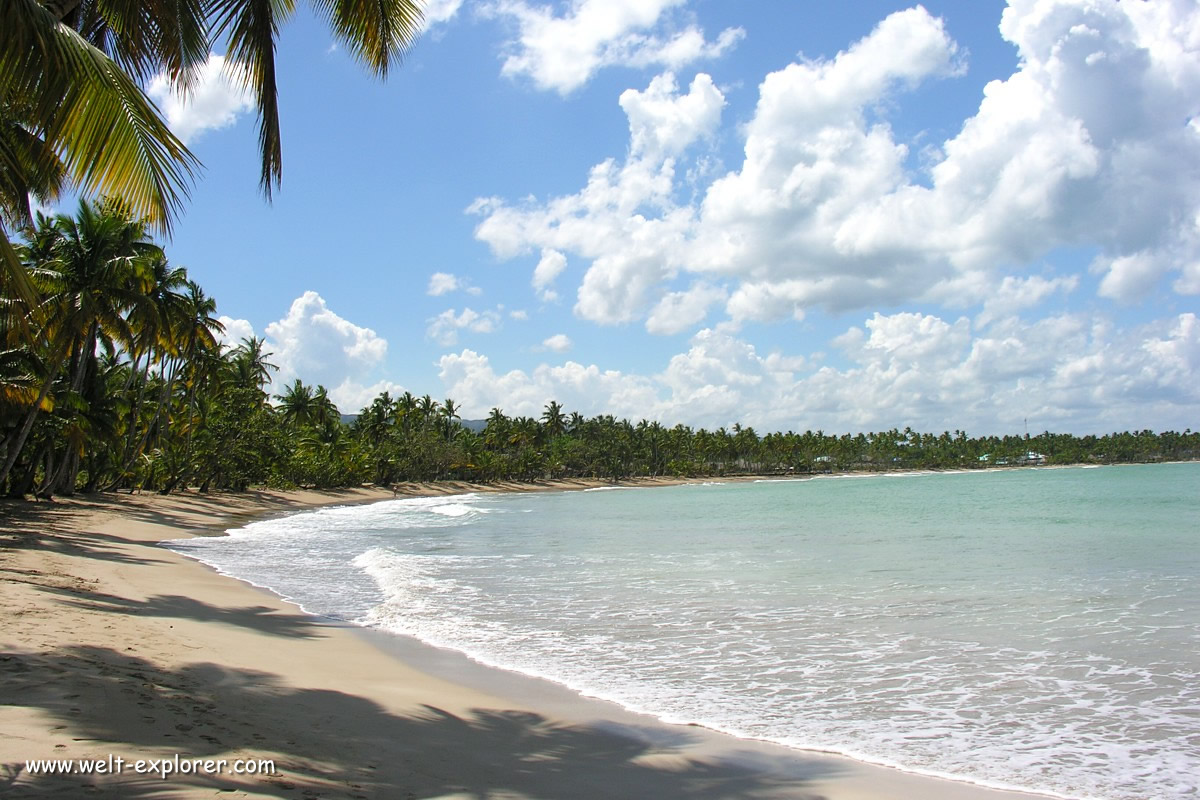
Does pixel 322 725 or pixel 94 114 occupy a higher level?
pixel 94 114

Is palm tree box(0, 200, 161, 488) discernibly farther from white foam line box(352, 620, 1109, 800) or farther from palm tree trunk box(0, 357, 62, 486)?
white foam line box(352, 620, 1109, 800)

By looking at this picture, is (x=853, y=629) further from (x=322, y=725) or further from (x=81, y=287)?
(x=81, y=287)

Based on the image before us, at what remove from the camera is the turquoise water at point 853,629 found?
579 cm

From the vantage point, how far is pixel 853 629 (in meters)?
9.87

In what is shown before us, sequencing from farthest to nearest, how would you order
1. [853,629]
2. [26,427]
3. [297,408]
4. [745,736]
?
[297,408] → [26,427] → [853,629] → [745,736]

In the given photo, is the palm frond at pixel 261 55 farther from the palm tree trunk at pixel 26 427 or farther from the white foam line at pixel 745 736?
the palm tree trunk at pixel 26 427

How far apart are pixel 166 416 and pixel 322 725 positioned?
128ft

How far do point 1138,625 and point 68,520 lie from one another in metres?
23.8

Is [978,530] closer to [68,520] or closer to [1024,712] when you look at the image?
[1024,712]

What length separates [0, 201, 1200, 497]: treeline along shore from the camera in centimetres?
2214

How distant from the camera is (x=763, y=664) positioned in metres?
8.07

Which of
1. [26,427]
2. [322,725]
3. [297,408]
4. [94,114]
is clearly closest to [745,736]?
[322,725]

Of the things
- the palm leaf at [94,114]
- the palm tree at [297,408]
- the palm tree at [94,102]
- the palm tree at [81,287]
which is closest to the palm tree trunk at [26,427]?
the palm tree at [81,287]

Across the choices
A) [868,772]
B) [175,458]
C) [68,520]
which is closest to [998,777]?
[868,772]
